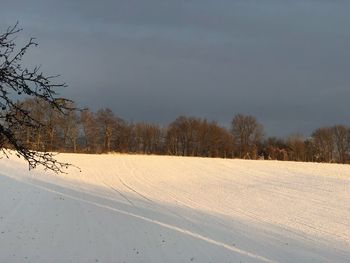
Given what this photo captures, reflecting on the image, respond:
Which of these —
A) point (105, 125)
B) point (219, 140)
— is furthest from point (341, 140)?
point (105, 125)

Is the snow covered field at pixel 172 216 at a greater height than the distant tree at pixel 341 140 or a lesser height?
lesser

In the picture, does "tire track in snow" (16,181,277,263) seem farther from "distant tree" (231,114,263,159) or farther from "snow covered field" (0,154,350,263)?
"distant tree" (231,114,263,159)

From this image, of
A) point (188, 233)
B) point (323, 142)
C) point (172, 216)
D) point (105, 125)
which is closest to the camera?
point (188, 233)

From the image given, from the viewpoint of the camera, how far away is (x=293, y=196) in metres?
30.3

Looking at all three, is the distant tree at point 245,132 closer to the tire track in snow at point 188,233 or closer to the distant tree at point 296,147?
the distant tree at point 296,147

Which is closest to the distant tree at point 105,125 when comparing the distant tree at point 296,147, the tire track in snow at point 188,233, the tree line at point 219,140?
the tree line at point 219,140

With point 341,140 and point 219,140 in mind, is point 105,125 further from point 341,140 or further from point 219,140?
point 341,140

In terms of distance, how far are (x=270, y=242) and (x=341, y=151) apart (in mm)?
84013

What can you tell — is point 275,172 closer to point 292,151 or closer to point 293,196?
point 293,196

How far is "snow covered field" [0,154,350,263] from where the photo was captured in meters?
16.5

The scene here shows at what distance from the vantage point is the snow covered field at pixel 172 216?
16.5m

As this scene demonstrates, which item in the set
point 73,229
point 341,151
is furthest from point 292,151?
point 73,229

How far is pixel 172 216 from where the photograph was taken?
23.1 meters

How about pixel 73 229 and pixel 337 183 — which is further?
pixel 337 183
